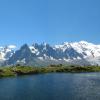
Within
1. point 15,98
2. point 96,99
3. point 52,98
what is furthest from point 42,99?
point 96,99

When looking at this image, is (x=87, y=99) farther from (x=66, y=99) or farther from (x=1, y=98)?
(x=1, y=98)

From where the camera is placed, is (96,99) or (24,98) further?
(24,98)

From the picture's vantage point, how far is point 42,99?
12825cm

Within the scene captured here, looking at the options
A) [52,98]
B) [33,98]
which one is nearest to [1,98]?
[33,98]

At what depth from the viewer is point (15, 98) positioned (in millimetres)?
133625

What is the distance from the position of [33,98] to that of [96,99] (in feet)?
105

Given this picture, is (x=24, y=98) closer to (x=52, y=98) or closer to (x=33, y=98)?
(x=33, y=98)

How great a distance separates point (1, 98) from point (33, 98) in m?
16.5

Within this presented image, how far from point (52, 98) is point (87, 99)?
17676 mm

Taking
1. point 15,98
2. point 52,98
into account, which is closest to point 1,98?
point 15,98

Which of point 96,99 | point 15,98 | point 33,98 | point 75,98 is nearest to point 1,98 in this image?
point 15,98

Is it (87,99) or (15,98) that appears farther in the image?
(15,98)

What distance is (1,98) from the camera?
133 metres

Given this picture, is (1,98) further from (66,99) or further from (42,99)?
(66,99)
